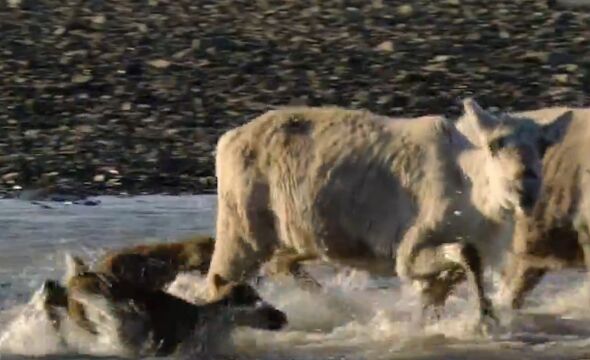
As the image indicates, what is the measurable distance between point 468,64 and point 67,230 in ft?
24.2

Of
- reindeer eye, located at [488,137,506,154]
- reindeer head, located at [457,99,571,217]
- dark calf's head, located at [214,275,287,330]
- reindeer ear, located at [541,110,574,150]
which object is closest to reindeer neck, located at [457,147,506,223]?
reindeer head, located at [457,99,571,217]

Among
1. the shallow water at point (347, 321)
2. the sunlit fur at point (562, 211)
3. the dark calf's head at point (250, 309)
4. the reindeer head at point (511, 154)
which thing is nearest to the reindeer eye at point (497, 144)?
the reindeer head at point (511, 154)

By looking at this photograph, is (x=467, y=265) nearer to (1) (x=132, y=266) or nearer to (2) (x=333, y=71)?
(1) (x=132, y=266)

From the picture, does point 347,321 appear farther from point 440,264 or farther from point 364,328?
point 440,264

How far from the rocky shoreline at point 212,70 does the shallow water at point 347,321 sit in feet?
10.8

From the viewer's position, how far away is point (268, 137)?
952 centimetres

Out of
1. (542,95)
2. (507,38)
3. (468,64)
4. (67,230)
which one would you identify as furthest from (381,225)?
(507,38)

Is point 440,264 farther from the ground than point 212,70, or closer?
farther from the ground

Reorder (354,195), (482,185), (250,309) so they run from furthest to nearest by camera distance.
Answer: (354,195), (250,309), (482,185)

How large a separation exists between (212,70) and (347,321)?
31.0ft

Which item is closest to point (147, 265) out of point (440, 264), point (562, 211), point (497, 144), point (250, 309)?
point (250, 309)

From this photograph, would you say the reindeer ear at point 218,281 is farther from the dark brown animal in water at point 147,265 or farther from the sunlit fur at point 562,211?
the sunlit fur at point 562,211

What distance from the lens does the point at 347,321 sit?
9703 mm

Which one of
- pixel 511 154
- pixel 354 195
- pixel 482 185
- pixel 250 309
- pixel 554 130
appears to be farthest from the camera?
pixel 354 195
